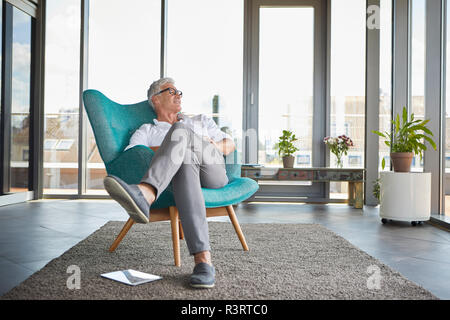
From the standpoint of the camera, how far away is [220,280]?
1616mm

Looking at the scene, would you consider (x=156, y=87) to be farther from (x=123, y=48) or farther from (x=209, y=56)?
(x=123, y=48)

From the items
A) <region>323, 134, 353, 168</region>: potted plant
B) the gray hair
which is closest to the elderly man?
the gray hair

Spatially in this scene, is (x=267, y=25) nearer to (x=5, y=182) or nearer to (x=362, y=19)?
(x=362, y=19)

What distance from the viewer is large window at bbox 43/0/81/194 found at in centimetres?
486

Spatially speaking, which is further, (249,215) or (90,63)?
(90,63)

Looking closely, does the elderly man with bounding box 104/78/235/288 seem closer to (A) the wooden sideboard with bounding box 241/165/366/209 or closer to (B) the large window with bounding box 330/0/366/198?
(A) the wooden sideboard with bounding box 241/165/366/209

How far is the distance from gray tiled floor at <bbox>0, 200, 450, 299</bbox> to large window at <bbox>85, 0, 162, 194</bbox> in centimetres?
134

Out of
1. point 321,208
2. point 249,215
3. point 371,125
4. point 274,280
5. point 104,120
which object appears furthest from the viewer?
point 371,125

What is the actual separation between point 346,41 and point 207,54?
1642 mm

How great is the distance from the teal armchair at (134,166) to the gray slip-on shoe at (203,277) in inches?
11.9

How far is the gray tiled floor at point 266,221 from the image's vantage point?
183cm

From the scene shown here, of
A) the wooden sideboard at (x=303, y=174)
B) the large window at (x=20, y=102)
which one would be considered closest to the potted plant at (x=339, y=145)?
the wooden sideboard at (x=303, y=174)

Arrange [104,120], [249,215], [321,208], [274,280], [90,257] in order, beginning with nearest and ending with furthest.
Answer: [274,280] → [90,257] → [104,120] → [249,215] → [321,208]

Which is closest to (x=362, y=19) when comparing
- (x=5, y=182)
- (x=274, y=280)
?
(x=274, y=280)
